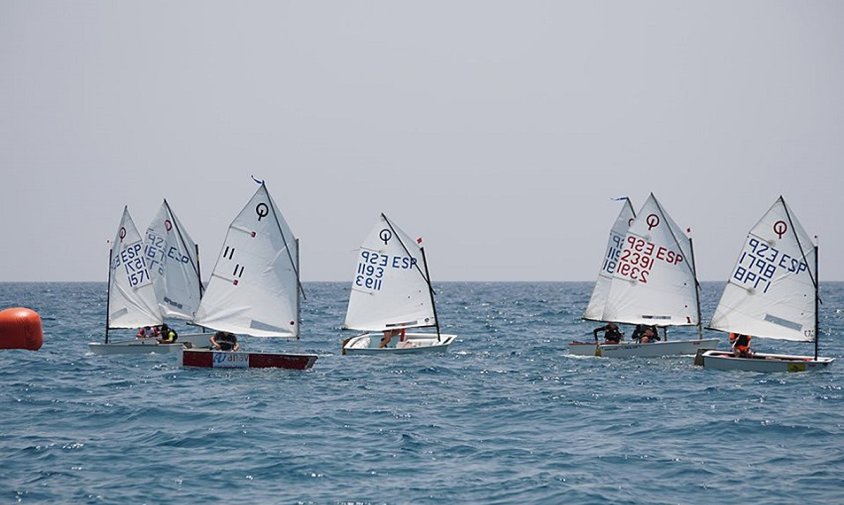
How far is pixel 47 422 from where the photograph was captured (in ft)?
94.0

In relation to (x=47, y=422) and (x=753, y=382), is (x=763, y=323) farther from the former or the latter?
(x=47, y=422)

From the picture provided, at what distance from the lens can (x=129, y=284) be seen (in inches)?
1957

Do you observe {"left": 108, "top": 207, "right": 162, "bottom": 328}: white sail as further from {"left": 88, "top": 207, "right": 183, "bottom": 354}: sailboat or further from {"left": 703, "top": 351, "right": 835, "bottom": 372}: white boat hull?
{"left": 703, "top": 351, "right": 835, "bottom": 372}: white boat hull

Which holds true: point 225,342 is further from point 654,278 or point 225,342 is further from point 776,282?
point 776,282

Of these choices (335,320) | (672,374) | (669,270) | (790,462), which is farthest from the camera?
(335,320)

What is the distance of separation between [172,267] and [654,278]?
25.9 meters

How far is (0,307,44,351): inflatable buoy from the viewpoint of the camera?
38.3 metres

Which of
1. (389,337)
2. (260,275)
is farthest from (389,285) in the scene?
(260,275)

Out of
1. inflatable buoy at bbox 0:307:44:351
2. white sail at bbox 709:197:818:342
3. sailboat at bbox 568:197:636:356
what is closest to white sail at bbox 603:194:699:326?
sailboat at bbox 568:197:636:356

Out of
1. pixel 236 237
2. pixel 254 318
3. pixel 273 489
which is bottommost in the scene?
pixel 273 489

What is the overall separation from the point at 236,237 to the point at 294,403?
11.1 metres

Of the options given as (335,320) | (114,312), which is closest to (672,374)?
(114,312)

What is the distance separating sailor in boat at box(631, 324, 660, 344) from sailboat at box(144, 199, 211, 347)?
901 inches

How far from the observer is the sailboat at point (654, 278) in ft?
159
